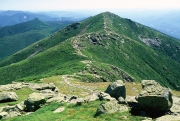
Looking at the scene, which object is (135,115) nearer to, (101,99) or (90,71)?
(101,99)

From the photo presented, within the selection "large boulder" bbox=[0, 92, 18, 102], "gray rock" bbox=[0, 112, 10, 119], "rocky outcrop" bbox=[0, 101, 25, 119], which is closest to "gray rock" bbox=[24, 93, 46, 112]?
"rocky outcrop" bbox=[0, 101, 25, 119]

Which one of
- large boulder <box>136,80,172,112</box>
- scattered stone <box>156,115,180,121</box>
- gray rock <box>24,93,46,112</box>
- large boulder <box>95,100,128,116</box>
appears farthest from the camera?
gray rock <box>24,93,46,112</box>

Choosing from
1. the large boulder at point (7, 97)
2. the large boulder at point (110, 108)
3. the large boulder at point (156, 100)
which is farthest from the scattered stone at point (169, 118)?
the large boulder at point (7, 97)

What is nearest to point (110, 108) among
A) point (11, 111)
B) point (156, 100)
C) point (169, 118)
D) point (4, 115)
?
point (156, 100)

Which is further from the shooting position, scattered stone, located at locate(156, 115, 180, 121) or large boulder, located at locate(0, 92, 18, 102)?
large boulder, located at locate(0, 92, 18, 102)

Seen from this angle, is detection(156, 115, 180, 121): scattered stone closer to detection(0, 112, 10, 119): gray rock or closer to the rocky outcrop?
the rocky outcrop

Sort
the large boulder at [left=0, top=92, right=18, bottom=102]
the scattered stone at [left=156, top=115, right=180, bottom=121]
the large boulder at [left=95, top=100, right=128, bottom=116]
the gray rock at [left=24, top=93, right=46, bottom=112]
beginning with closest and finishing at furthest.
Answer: the scattered stone at [left=156, top=115, right=180, bottom=121] < the large boulder at [left=95, top=100, right=128, bottom=116] < the gray rock at [left=24, top=93, right=46, bottom=112] < the large boulder at [left=0, top=92, right=18, bottom=102]

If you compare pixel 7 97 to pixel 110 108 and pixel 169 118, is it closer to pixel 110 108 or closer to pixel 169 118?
pixel 110 108

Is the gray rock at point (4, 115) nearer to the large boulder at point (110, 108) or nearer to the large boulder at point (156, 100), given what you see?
the large boulder at point (110, 108)

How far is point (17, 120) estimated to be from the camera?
34.6m

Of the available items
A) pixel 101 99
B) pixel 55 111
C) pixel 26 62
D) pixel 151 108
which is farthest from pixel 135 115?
pixel 26 62

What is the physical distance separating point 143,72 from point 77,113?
173002 millimetres

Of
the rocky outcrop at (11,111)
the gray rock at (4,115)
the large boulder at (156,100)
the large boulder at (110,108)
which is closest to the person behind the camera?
the large boulder at (156,100)

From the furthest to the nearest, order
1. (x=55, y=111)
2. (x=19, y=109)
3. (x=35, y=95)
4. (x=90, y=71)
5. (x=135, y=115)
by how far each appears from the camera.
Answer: (x=90, y=71) → (x=35, y=95) → (x=19, y=109) → (x=55, y=111) → (x=135, y=115)
